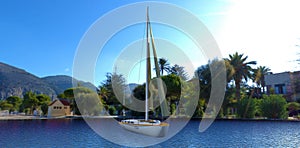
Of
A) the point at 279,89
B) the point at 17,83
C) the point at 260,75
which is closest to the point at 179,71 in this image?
the point at 260,75

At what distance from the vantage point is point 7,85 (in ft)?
416

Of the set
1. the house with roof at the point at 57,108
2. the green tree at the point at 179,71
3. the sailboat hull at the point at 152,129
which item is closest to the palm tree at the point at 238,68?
the green tree at the point at 179,71

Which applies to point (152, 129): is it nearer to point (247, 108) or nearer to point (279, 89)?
point (247, 108)

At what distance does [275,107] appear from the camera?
90.9 ft

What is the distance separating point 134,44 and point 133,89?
20.2 m

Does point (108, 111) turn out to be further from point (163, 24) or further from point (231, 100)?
point (163, 24)

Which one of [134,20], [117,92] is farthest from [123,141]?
[117,92]

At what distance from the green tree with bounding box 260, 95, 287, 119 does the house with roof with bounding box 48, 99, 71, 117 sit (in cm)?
3154

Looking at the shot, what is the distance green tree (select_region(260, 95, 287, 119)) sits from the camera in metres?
27.4

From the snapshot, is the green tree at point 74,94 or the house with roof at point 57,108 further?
the green tree at point 74,94

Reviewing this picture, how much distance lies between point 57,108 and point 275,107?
32.9 m

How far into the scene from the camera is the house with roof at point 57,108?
37688mm

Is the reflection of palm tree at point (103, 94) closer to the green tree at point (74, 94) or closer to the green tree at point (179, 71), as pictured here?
the green tree at point (74, 94)

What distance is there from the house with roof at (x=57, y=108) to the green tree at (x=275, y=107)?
103 feet
